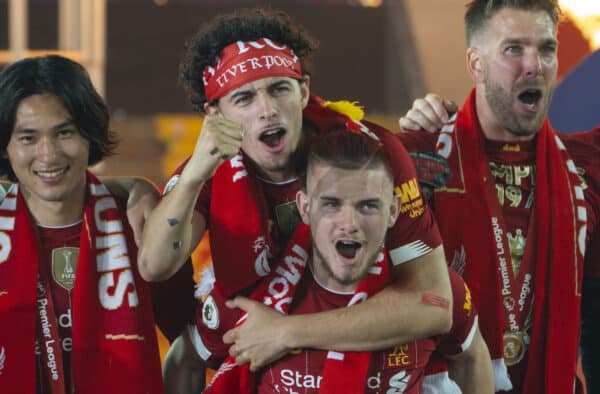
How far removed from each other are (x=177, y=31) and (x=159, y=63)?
1.16ft

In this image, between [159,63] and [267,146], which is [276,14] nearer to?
[267,146]

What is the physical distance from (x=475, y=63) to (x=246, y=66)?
2.90 feet

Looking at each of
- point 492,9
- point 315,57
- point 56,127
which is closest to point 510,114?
point 492,9

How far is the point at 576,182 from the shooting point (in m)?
3.27

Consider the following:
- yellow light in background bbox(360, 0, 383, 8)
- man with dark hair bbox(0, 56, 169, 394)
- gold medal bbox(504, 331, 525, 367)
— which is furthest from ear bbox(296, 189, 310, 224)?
yellow light in background bbox(360, 0, 383, 8)

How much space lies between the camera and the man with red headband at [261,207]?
262cm

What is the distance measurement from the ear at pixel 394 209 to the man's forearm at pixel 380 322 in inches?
6.6

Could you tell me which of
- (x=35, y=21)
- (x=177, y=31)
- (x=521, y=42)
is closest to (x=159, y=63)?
(x=177, y=31)

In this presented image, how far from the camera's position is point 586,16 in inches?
231

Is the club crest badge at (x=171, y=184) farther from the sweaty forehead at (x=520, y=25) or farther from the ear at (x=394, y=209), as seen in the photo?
the sweaty forehead at (x=520, y=25)

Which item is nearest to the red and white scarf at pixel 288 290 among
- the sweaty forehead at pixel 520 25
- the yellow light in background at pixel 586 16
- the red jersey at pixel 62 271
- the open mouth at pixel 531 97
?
the red jersey at pixel 62 271

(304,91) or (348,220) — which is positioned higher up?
(304,91)

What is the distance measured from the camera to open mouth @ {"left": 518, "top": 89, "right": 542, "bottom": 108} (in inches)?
126

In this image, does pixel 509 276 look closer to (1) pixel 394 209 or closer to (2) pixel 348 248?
(1) pixel 394 209
